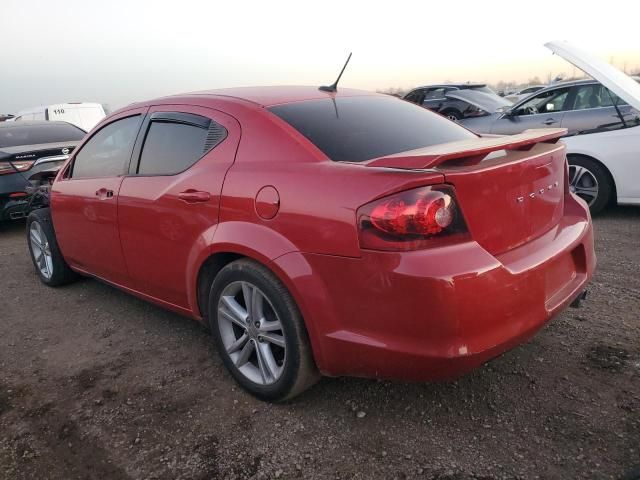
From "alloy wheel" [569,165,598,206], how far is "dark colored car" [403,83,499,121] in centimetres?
500

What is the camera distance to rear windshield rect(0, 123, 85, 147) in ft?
23.5

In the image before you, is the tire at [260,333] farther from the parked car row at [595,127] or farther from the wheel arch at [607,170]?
the wheel arch at [607,170]

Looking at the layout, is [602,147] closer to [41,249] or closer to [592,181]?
[592,181]

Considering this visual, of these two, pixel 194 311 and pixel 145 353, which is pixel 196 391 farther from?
pixel 145 353

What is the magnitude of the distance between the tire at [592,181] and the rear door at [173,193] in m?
4.36

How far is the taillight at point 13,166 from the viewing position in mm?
6402

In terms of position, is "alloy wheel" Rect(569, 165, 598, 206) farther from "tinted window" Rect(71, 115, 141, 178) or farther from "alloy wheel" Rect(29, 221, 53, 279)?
"alloy wheel" Rect(29, 221, 53, 279)

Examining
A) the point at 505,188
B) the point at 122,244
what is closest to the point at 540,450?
the point at 505,188

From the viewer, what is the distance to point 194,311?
9.97 ft

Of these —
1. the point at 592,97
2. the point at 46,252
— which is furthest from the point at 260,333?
the point at 592,97

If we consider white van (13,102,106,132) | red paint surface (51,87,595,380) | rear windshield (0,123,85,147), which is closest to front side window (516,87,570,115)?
red paint surface (51,87,595,380)

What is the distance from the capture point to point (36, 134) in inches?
294

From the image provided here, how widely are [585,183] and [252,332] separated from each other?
4.57 m

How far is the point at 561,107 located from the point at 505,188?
5380 mm
